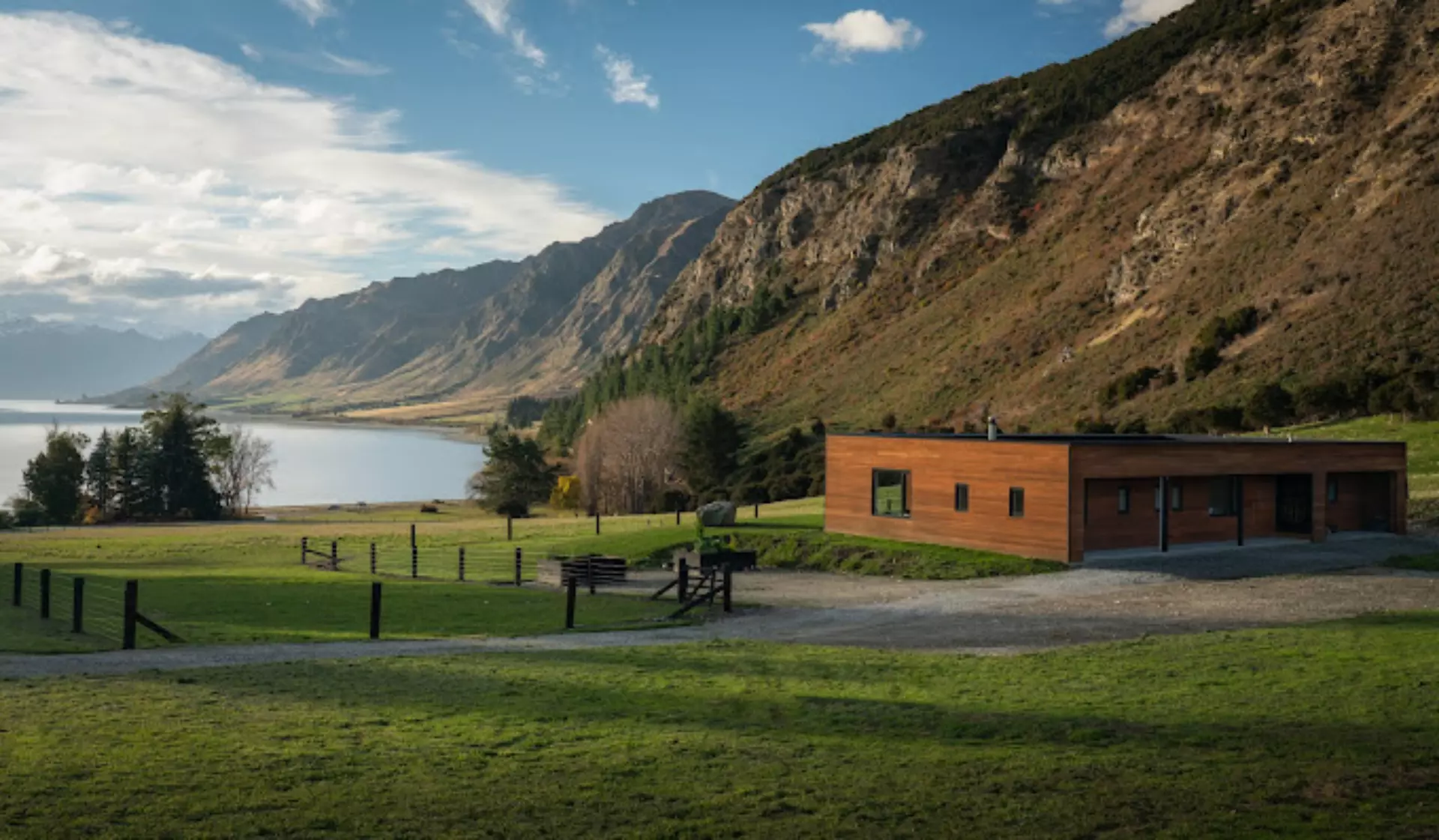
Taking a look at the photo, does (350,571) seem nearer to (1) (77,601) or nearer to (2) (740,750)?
(1) (77,601)

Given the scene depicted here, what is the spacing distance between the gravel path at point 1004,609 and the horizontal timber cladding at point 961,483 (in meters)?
2.51

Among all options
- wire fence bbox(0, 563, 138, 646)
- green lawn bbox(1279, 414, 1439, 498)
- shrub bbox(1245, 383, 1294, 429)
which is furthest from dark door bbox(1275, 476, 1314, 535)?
wire fence bbox(0, 563, 138, 646)

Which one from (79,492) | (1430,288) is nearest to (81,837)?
(1430,288)

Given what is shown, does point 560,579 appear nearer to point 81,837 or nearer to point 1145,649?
point 1145,649

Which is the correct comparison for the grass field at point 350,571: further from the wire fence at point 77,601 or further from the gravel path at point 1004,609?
the gravel path at point 1004,609

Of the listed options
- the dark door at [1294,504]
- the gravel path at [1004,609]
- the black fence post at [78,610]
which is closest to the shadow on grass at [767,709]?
the gravel path at [1004,609]

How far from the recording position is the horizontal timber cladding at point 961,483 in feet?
108

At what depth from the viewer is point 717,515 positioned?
4341 cm

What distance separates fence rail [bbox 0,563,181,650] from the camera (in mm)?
18506

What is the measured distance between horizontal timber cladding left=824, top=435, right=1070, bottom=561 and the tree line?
74.0 metres

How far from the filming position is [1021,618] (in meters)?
23.0

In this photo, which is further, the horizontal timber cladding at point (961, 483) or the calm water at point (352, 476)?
the calm water at point (352, 476)

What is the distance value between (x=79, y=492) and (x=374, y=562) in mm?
70016

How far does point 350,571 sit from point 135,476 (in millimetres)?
70793
